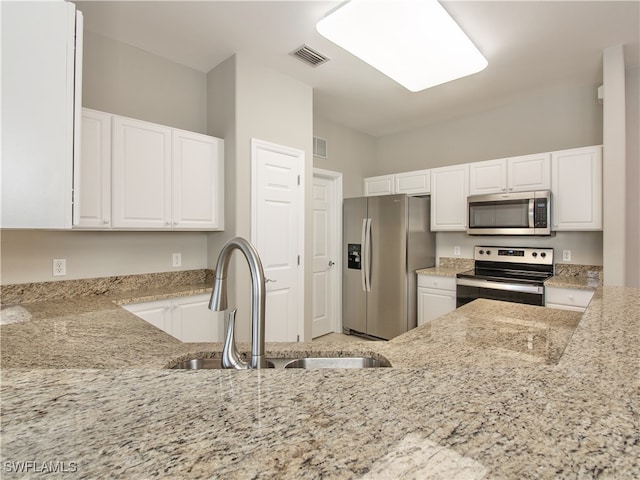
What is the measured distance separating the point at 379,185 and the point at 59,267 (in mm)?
3634

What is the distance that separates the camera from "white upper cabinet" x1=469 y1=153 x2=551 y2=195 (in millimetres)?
3264

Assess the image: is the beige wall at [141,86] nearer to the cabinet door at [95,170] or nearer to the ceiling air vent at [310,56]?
the cabinet door at [95,170]

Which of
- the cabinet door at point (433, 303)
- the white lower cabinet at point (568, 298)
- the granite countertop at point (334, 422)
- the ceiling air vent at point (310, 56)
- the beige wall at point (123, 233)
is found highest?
the ceiling air vent at point (310, 56)

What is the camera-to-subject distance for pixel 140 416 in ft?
1.48

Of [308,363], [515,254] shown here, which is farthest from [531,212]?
[308,363]

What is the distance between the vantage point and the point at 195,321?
267 cm

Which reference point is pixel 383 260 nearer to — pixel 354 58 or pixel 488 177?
pixel 488 177

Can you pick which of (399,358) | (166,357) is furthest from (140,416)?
(399,358)

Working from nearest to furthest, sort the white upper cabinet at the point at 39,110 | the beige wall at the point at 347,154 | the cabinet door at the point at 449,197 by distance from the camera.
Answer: the white upper cabinet at the point at 39,110
the cabinet door at the point at 449,197
the beige wall at the point at 347,154

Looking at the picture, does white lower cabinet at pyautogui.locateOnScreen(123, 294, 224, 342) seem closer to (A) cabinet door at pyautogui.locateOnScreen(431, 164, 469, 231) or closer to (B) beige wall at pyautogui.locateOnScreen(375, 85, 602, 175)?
(A) cabinet door at pyautogui.locateOnScreen(431, 164, 469, 231)

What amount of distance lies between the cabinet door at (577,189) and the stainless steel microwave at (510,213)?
0.47 ft

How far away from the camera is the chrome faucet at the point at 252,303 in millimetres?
888

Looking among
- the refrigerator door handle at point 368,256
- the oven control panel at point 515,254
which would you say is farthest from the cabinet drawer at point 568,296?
the refrigerator door handle at point 368,256

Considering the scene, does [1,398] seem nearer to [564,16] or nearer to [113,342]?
[113,342]
